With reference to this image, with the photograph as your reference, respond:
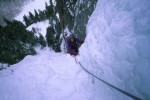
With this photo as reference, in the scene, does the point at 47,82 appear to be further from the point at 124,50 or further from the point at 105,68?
the point at 124,50

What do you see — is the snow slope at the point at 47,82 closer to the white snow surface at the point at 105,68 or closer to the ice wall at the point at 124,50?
the white snow surface at the point at 105,68

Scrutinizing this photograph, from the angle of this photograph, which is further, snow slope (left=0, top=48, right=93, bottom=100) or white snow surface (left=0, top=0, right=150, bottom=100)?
snow slope (left=0, top=48, right=93, bottom=100)

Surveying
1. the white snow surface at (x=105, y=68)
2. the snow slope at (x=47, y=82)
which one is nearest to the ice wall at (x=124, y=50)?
the white snow surface at (x=105, y=68)

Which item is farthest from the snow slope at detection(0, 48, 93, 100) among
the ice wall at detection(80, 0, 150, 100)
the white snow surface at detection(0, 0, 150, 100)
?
the ice wall at detection(80, 0, 150, 100)

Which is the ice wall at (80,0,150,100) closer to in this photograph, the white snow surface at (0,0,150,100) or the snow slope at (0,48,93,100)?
the white snow surface at (0,0,150,100)

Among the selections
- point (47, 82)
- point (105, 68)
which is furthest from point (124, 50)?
point (47, 82)

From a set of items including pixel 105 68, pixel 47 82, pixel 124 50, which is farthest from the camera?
pixel 47 82
